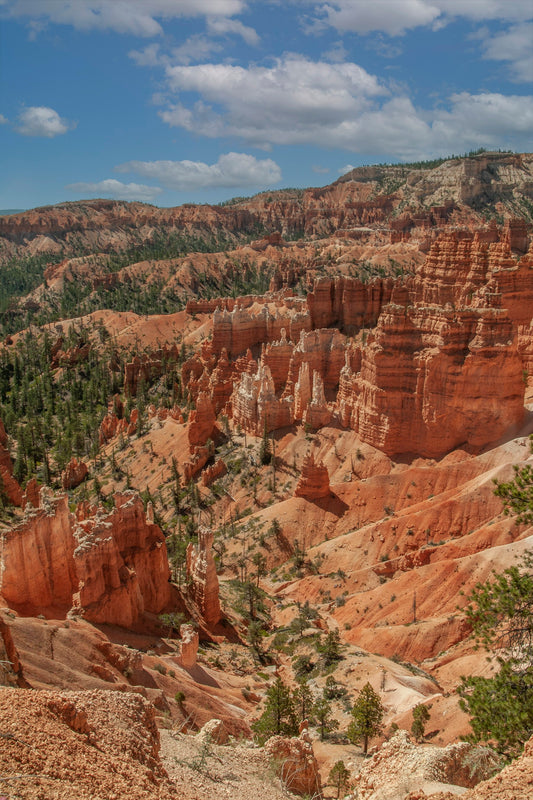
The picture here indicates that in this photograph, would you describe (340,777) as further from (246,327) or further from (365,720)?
(246,327)

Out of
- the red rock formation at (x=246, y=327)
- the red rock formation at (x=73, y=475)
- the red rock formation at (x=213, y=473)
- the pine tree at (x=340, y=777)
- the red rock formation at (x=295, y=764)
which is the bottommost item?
the red rock formation at (x=73, y=475)

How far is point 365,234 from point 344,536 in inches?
5339

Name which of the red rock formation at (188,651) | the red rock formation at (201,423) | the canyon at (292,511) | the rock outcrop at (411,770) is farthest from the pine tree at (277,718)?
the red rock formation at (201,423)

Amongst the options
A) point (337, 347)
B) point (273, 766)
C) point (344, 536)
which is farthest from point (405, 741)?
point (337, 347)

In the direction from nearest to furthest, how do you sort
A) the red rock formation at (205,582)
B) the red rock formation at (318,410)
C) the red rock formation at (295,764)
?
the red rock formation at (295,764) → the red rock formation at (205,582) → the red rock formation at (318,410)

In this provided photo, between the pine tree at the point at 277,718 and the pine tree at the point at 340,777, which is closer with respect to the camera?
the pine tree at the point at 340,777

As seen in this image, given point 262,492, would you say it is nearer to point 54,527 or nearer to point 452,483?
point 452,483

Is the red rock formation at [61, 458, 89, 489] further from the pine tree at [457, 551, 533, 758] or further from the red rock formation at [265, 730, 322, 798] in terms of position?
the pine tree at [457, 551, 533, 758]

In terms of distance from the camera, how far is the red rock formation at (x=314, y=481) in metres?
42.2

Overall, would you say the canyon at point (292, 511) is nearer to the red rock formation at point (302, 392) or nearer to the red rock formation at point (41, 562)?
the red rock formation at point (41, 562)

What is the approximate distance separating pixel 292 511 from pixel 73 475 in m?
27.8

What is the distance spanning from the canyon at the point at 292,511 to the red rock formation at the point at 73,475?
11.5 inches

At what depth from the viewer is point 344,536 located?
39031mm

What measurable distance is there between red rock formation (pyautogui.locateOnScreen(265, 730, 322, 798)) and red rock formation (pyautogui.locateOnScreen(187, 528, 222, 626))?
1316 centimetres
